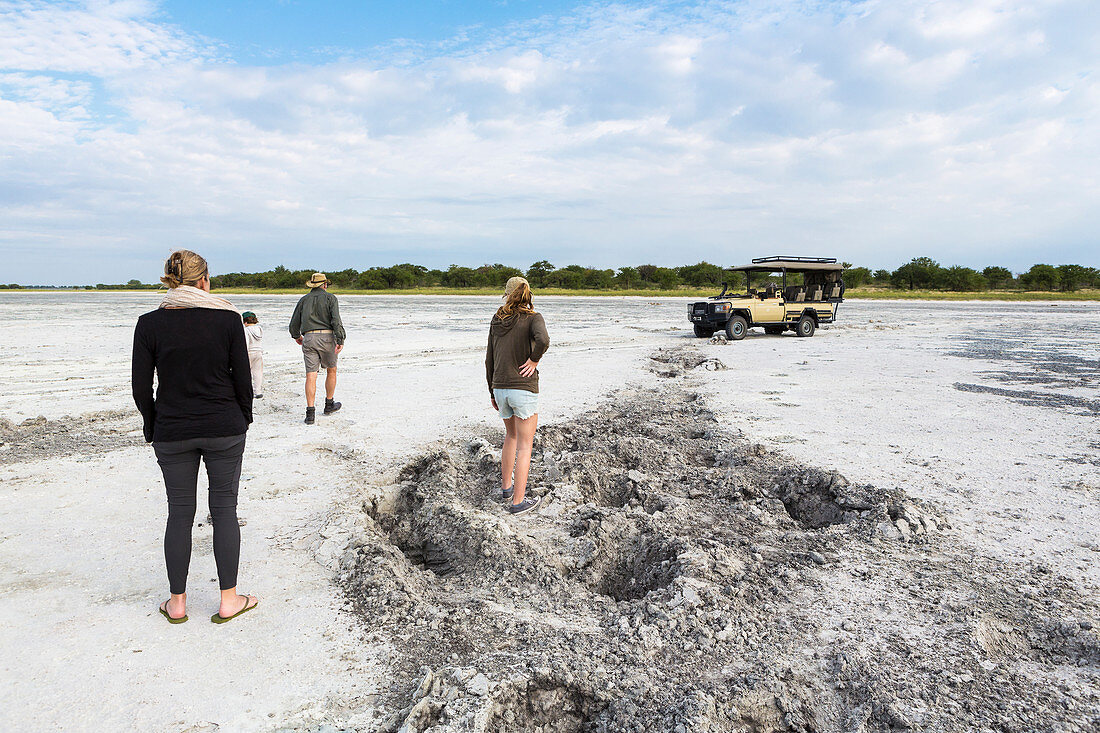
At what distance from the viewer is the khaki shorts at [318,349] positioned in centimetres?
812

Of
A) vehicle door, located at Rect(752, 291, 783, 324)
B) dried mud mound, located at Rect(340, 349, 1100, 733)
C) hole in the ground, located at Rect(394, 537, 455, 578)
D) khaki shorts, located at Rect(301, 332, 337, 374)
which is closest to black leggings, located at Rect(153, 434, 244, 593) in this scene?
dried mud mound, located at Rect(340, 349, 1100, 733)

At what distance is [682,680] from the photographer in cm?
298

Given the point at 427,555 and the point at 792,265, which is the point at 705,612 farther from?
the point at 792,265

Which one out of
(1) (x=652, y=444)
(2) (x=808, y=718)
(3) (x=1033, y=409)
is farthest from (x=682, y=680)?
(3) (x=1033, y=409)

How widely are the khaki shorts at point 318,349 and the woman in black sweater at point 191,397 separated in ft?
15.8

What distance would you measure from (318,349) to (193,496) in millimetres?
4914

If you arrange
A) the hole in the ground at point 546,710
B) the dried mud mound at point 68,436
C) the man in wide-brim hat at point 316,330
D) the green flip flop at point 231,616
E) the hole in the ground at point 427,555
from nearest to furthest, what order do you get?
the hole in the ground at point 546,710 < the green flip flop at point 231,616 < the hole in the ground at point 427,555 < the dried mud mound at point 68,436 < the man in wide-brim hat at point 316,330

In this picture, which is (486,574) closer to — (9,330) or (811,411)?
(811,411)

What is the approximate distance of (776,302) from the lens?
67.7 feet

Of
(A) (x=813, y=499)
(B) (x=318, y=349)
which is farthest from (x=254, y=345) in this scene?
(A) (x=813, y=499)

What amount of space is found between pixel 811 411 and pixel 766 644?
6276mm

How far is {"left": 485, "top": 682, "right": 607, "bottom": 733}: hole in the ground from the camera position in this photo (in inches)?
108

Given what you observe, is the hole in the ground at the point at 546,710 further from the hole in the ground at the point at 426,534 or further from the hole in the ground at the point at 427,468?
the hole in the ground at the point at 427,468

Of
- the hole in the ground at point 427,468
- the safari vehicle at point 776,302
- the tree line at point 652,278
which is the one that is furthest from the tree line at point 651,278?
the hole in the ground at point 427,468
